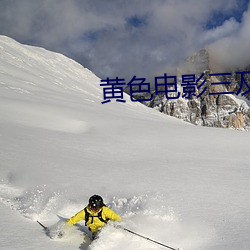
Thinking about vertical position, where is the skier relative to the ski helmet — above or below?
below

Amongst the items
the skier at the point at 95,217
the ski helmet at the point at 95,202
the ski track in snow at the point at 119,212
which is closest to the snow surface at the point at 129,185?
the ski track in snow at the point at 119,212

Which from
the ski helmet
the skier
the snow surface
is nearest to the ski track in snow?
the snow surface

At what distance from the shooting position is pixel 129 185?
793 cm

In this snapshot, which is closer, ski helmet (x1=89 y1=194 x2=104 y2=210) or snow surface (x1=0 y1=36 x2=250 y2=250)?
snow surface (x1=0 y1=36 x2=250 y2=250)

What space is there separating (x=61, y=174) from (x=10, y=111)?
9.91m

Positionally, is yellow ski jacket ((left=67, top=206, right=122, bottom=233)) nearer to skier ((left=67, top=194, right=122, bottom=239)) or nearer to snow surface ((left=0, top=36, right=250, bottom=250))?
skier ((left=67, top=194, right=122, bottom=239))

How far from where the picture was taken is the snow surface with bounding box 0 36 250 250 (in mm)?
5383

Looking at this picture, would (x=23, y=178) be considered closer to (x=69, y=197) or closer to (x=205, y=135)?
(x=69, y=197)

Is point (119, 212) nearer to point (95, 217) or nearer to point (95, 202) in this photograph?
point (95, 217)

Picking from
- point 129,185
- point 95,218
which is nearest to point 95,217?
point 95,218

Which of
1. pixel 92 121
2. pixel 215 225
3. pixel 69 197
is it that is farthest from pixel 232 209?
pixel 92 121

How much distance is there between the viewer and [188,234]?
18.0ft

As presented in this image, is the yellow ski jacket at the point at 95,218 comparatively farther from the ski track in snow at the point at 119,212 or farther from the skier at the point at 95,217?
the ski track in snow at the point at 119,212

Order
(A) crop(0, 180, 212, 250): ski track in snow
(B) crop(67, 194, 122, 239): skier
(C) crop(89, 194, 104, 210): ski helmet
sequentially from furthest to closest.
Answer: (B) crop(67, 194, 122, 239): skier, (C) crop(89, 194, 104, 210): ski helmet, (A) crop(0, 180, 212, 250): ski track in snow
